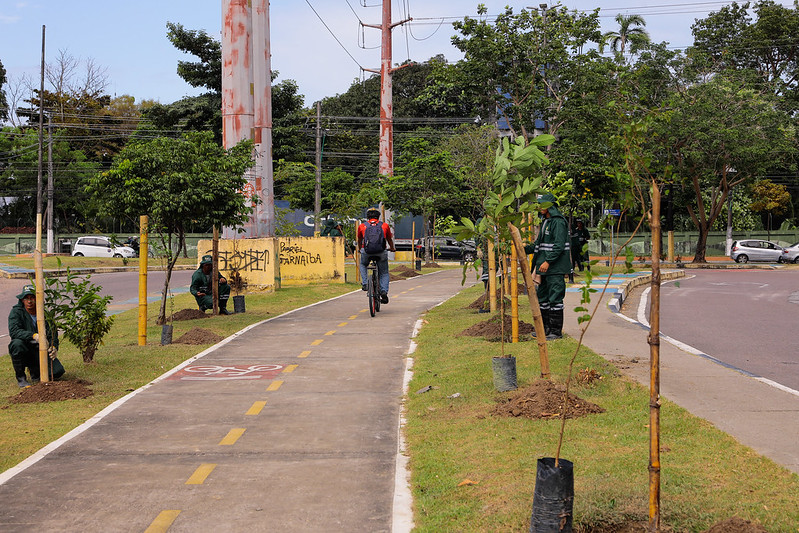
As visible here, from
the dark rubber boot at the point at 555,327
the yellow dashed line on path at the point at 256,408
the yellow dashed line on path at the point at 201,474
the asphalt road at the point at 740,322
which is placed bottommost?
the asphalt road at the point at 740,322

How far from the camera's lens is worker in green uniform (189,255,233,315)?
55.9 feet

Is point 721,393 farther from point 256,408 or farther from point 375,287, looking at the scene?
point 375,287

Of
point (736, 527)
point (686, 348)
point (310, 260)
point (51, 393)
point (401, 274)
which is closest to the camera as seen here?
point (736, 527)

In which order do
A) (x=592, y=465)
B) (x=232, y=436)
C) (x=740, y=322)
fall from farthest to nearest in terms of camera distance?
(x=740, y=322) → (x=232, y=436) → (x=592, y=465)

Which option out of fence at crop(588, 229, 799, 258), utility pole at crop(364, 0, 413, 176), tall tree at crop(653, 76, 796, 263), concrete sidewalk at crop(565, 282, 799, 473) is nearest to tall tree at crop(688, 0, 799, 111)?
fence at crop(588, 229, 799, 258)

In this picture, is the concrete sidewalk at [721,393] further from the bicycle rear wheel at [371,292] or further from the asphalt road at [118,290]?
the asphalt road at [118,290]

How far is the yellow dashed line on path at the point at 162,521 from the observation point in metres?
4.99

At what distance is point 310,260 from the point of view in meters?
26.4

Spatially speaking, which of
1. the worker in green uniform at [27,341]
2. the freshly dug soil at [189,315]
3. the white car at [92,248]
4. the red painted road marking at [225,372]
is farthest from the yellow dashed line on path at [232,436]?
the white car at [92,248]

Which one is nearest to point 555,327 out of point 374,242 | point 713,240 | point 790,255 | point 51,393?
point 374,242

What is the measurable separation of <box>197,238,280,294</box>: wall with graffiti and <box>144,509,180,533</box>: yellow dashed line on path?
57.8 ft

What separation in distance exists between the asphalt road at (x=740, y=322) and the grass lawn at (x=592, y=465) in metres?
1.20

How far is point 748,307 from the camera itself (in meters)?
19.9

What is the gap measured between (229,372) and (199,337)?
297 cm
